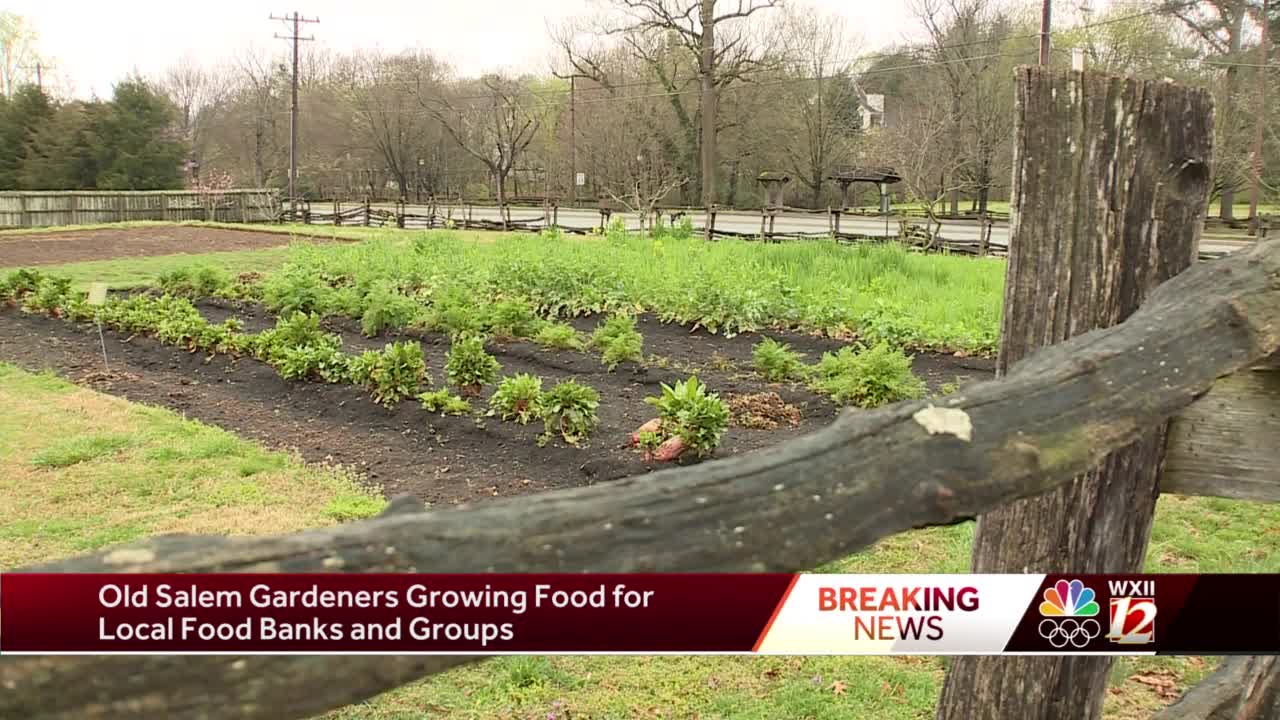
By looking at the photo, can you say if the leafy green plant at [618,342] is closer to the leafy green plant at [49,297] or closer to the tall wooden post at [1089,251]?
the tall wooden post at [1089,251]

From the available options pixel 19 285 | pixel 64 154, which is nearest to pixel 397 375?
pixel 19 285

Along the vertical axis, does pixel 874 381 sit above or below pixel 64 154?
below

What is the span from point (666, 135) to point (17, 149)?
27668 millimetres

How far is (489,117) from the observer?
5834 cm

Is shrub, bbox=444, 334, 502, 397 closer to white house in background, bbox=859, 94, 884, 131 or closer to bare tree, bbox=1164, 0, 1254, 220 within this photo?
bare tree, bbox=1164, 0, 1254, 220

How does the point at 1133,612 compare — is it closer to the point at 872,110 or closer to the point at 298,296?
the point at 298,296

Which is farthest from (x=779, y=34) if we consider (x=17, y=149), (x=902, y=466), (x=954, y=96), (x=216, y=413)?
(x=902, y=466)

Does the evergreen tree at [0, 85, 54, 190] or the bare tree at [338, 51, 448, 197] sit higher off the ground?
the bare tree at [338, 51, 448, 197]

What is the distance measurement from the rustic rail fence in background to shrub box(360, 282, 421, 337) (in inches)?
1019

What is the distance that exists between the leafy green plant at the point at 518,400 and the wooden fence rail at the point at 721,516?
546 centimetres

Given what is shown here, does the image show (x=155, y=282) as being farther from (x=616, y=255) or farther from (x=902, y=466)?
(x=902, y=466)

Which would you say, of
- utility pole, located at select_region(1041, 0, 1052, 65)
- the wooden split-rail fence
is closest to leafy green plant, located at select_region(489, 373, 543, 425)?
the wooden split-rail fence

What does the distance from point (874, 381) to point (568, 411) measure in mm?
2161

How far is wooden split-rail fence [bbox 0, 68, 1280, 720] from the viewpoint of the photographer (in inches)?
37.3
